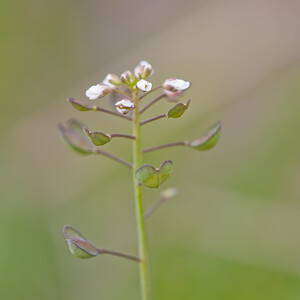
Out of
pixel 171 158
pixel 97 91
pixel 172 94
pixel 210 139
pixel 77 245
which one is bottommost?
pixel 171 158

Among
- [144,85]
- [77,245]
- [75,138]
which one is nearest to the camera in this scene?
[144,85]

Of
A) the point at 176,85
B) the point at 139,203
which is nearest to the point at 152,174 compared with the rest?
the point at 139,203

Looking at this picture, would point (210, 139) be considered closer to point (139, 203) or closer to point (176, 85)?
point (176, 85)

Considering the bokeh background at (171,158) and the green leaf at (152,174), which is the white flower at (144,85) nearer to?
the green leaf at (152,174)

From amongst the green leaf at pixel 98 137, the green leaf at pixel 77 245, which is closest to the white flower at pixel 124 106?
the green leaf at pixel 98 137

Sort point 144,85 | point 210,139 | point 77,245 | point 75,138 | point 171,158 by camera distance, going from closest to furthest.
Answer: point 144,85 → point 77,245 → point 210,139 → point 75,138 → point 171,158

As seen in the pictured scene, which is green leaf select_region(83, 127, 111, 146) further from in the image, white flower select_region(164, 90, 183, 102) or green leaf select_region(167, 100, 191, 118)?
white flower select_region(164, 90, 183, 102)

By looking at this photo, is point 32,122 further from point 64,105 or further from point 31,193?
point 31,193
